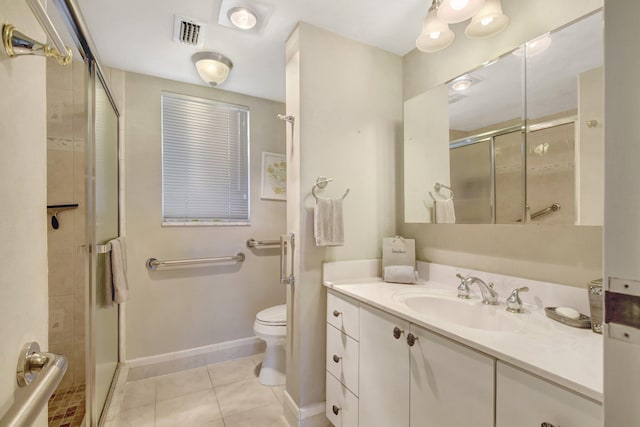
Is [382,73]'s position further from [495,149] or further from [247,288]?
[247,288]

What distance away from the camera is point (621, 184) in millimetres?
434

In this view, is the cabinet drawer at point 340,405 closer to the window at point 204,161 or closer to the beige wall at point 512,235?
the beige wall at point 512,235

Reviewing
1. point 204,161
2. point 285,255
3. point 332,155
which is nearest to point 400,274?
point 285,255

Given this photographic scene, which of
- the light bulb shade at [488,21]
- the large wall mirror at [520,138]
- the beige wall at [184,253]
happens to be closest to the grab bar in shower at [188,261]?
the beige wall at [184,253]

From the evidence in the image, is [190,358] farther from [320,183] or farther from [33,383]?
[33,383]

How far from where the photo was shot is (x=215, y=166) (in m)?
2.48

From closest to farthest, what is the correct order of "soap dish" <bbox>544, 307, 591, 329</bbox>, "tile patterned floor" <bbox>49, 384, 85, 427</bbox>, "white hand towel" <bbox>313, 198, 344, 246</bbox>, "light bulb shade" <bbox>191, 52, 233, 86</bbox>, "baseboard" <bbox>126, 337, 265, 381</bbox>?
1. "soap dish" <bbox>544, 307, 591, 329</bbox>
2. "tile patterned floor" <bbox>49, 384, 85, 427</bbox>
3. "white hand towel" <bbox>313, 198, 344, 246</bbox>
4. "light bulb shade" <bbox>191, 52, 233, 86</bbox>
5. "baseboard" <bbox>126, 337, 265, 381</bbox>

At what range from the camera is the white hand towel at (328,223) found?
1.55 meters

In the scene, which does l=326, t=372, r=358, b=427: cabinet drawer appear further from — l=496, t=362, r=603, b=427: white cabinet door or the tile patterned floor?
the tile patterned floor

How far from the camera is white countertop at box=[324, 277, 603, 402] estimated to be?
665 millimetres

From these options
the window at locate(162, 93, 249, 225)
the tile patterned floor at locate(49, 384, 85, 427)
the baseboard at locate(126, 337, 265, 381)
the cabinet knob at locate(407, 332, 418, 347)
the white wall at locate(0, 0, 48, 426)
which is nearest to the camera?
the white wall at locate(0, 0, 48, 426)

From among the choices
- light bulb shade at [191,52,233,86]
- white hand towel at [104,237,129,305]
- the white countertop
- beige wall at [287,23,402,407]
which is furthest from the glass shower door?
the white countertop

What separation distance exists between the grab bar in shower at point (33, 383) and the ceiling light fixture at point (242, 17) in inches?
64.0

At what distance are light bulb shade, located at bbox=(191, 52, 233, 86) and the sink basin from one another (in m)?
1.90
